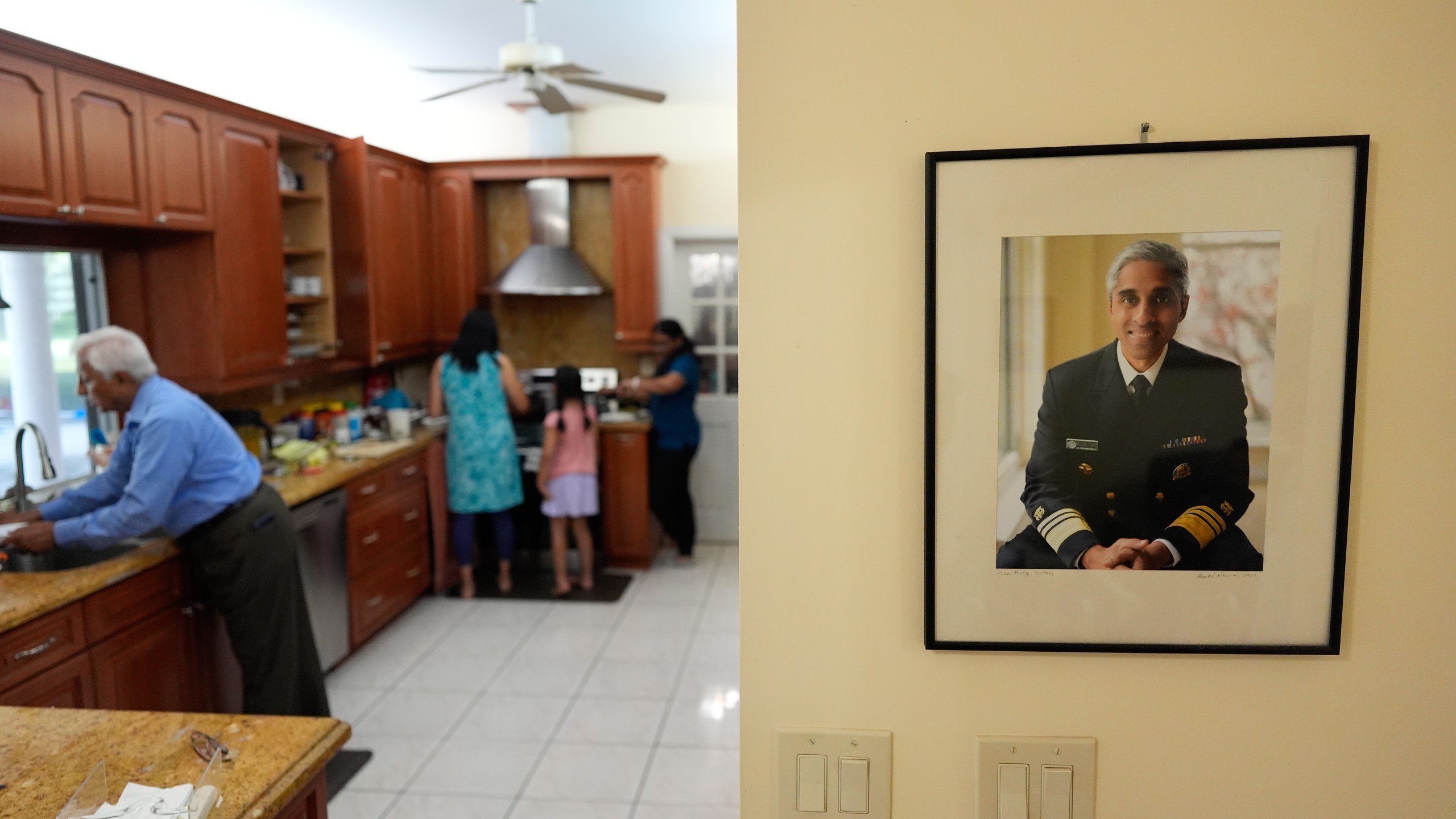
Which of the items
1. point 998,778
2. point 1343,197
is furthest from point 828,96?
point 998,778

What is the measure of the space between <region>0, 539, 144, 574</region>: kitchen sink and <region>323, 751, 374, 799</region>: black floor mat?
947 millimetres

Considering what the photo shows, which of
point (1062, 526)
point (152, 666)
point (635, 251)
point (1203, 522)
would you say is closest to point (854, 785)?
point (1062, 526)

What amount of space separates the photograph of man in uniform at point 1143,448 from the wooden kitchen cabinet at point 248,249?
3.43 metres

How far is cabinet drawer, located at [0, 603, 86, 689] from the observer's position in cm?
216

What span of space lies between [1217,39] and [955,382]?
471 millimetres

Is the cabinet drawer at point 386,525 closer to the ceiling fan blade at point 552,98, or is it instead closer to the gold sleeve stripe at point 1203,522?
the ceiling fan blade at point 552,98

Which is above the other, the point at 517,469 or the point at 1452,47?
the point at 1452,47

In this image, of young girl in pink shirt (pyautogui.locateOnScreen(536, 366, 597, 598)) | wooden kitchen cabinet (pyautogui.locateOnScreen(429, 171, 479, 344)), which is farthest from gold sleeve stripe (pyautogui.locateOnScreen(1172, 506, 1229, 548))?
wooden kitchen cabinet (pyautogui.locateOnScreen(429, 171, 479, 344))

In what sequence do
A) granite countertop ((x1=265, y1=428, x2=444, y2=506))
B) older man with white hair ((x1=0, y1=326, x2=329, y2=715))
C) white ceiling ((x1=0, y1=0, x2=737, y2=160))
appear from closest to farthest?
older man with white hair ((x1=0, y1=326, x2=329, y2=715)), granite countertop ((x1=265, y1=428, x2=444, y2=506)), white ceiling ((x1=0, y1=0, x2=737, y2=160))

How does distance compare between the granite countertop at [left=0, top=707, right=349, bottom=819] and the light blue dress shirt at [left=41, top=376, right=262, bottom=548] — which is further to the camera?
the light blue dress shirt at [left=41, top=376, right=262, bottom=548]

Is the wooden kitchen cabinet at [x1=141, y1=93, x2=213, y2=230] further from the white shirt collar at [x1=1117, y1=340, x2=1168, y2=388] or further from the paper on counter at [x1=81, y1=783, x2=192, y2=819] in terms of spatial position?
the white shirt collar at [x1=1117, y1=340, x2=1168, y2=388]

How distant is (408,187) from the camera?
199 inches

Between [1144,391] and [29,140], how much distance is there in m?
3.10

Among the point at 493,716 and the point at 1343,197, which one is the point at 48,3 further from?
the point at 1343,197
